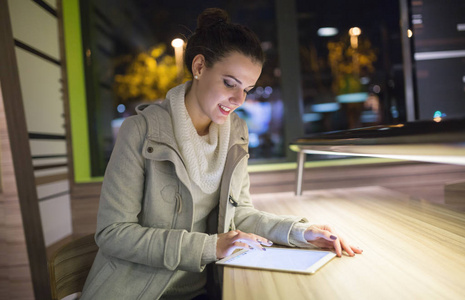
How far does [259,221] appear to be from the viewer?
4.38 feet

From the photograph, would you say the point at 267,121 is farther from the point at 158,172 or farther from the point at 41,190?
the point at 158,172

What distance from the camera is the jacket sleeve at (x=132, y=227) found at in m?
1.09

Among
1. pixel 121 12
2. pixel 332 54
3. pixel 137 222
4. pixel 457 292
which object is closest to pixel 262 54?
pixel 137 222

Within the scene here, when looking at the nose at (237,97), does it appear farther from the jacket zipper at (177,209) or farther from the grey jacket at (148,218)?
the jacket zipper at (177,209)

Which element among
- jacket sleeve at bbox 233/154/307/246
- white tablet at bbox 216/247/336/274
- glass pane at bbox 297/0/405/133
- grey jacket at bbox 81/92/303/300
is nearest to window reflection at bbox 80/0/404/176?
glass pane at bbox 297/0/405/133

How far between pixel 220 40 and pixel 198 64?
12 cm

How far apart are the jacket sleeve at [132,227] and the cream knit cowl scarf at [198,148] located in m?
0.13

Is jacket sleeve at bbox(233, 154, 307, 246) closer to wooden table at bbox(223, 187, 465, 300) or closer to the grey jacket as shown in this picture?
the grey jacket

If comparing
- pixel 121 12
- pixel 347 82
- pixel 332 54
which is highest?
pixel 121 12

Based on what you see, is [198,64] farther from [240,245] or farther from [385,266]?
[385,266]

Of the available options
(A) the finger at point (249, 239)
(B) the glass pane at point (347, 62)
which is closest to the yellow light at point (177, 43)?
(B) the glass pane at point (347, 62)

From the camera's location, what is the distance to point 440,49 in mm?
3209

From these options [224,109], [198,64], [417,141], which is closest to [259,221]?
[224,109]

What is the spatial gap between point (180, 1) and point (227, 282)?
116 inches
